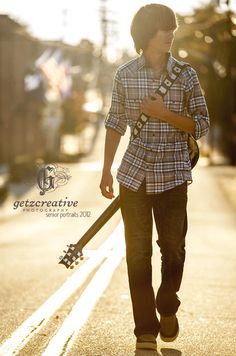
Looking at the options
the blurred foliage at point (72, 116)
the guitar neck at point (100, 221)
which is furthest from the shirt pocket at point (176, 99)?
the blurred foliage at point (72, 116)

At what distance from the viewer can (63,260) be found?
19.2 ft

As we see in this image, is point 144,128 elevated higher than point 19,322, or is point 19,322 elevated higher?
point 144,128

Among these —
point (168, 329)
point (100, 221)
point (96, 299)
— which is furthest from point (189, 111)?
point (96, 299)

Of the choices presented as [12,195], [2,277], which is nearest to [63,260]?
[2,277]

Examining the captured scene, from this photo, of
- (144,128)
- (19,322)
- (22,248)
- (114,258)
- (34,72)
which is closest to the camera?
(144,128)

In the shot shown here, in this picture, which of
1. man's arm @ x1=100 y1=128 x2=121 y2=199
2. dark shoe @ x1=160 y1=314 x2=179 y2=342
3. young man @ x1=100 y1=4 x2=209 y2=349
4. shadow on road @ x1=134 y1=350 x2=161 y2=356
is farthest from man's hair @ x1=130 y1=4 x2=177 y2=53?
shadow on road @ x1=134 y1=350 x2=161 y2=356

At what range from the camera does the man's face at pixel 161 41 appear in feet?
18.3

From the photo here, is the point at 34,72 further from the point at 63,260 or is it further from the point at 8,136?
the point at 63,260

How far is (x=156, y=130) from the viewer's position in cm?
560

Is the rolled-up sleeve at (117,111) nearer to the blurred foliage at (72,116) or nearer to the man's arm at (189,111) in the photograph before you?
the man's arm at (189,111)

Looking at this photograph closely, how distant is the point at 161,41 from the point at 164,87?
272mm

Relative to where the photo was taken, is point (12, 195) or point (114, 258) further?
point (12, 195)

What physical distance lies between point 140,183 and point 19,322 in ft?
5.67

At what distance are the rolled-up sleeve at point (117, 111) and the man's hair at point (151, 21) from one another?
0.88ft
